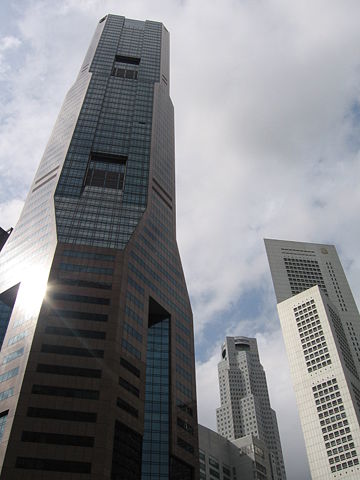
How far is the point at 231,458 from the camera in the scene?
16475 cm

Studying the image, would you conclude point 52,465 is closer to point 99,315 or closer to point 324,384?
point 99,315

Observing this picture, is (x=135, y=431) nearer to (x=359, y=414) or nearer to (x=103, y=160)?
(x=103, y=160)

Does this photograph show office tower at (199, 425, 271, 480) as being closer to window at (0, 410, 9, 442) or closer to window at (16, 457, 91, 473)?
window at (16, 457, 91, 473)

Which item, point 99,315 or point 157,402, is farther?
point 157,402

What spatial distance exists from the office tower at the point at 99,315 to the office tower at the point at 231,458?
53954 mm

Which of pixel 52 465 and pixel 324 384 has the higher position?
pixel 324 384

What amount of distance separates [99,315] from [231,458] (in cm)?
9944

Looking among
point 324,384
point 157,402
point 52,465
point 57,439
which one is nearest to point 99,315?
point 157,402

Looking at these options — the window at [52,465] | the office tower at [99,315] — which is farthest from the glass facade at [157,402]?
the window at [52,465]

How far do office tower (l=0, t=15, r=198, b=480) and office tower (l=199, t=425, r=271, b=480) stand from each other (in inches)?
2124

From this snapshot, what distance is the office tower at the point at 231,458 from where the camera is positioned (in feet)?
497

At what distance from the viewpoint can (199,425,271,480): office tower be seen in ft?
497

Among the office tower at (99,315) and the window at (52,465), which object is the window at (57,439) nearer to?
the office tower at (99,315)

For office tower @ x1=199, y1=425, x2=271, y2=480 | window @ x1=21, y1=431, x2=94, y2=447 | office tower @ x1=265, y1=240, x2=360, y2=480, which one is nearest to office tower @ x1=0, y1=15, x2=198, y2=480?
window @ x1=21, y1=431, x2=94, y2=447
